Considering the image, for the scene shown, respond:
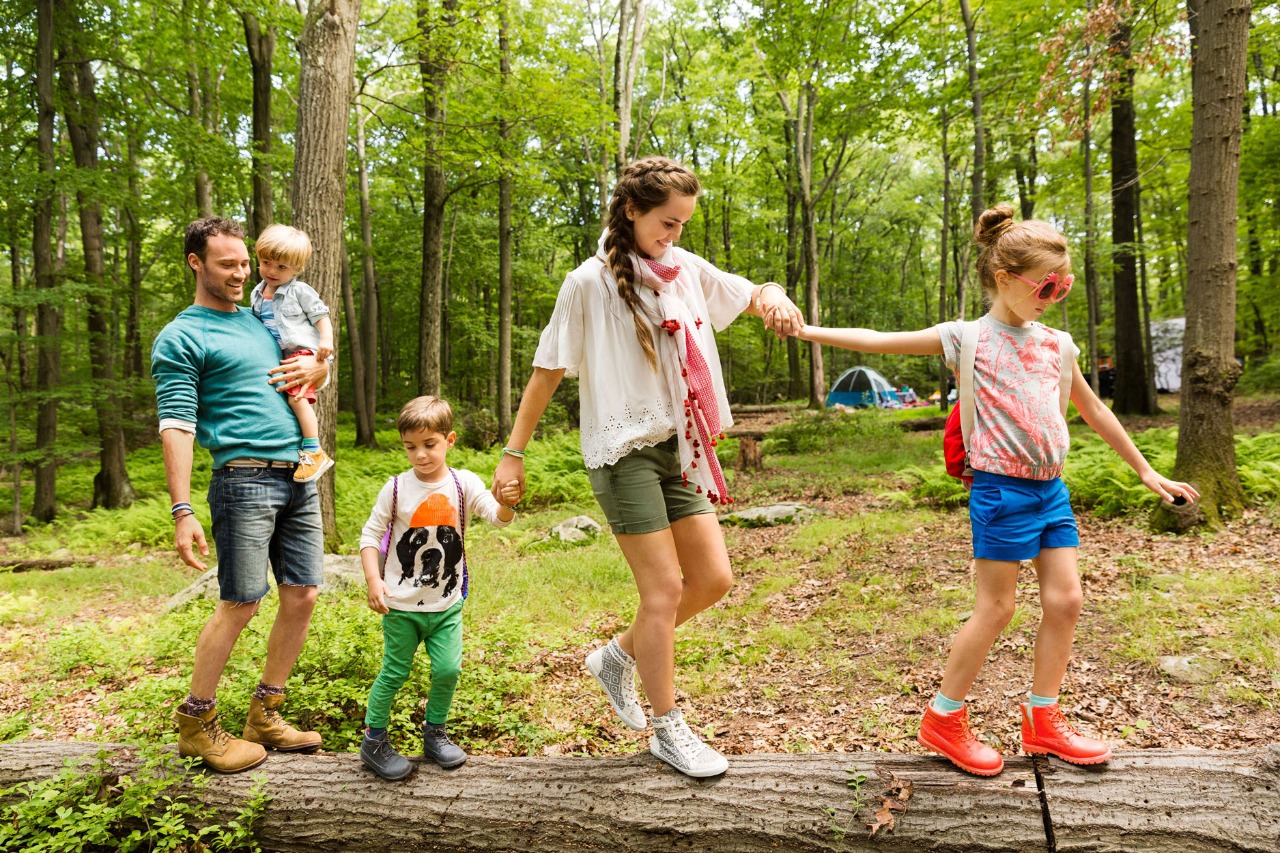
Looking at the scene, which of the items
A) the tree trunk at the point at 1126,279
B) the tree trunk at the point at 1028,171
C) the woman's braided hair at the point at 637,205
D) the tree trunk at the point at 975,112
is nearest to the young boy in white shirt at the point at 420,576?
the woman's braided hair at the point at 637,205

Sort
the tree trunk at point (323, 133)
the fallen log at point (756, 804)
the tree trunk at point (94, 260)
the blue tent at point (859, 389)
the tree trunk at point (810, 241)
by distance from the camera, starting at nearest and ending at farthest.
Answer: the fallen log at point (756, 804) → the tree trunk at point (323, 133) → the tree trunk at point (94, 260) → the tree trunk at point (810, 241) → the blue tent at point (859, 389)

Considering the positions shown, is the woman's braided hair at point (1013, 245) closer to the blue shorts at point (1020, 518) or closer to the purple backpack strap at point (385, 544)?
the blue shorts at point (1020, 518)

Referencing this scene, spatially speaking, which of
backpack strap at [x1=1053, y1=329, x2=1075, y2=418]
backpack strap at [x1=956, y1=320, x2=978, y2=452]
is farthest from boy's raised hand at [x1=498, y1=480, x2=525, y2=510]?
backpack strap at [x1=1053, y1=329, x2=1075, y2=418]

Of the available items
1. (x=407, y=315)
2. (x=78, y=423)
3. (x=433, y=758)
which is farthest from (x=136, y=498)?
(x=407, y=315)

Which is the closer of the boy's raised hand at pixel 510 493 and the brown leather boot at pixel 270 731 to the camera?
the boy's raised hand at pixel 510 493

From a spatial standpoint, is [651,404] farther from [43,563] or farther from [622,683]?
[43,563]

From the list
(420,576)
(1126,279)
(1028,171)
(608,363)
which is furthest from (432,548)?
(1126,279)

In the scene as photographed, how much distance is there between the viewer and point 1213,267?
6.05 metres

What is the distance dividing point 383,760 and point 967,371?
272cm

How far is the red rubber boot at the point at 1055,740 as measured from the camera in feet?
8.20

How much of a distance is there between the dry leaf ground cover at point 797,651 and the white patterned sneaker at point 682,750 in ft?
3.64

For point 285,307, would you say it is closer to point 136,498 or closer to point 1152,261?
point 136,498

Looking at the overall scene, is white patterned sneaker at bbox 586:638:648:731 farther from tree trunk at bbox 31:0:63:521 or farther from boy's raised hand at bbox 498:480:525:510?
tree trunk at bbox 31:0:63:521

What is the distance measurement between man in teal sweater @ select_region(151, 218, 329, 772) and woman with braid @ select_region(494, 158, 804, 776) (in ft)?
3.47
